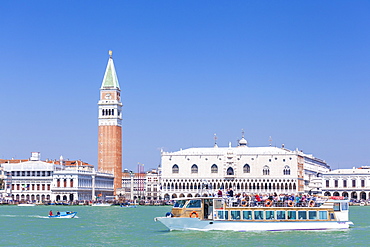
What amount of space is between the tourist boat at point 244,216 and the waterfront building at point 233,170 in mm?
89833

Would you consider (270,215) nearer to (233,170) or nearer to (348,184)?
(233,170)

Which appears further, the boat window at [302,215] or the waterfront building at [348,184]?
the waterfront building at [348,184]

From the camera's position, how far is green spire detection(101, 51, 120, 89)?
16162cm

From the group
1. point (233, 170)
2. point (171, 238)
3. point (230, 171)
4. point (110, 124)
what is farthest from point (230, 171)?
point (171, 238)

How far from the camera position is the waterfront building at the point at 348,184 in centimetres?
14862

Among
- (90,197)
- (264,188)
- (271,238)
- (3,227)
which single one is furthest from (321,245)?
(90,197)

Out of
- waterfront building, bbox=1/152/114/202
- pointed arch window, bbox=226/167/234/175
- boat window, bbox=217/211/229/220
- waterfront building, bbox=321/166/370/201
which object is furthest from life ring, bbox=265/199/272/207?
waterfront building, bbox=321/166/370/201

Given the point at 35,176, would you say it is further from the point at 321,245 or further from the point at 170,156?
the point at 321,245

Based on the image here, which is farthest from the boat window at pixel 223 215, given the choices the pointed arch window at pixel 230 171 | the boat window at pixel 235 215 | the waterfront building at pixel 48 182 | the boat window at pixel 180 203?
the waterfront building at pixel 48 182

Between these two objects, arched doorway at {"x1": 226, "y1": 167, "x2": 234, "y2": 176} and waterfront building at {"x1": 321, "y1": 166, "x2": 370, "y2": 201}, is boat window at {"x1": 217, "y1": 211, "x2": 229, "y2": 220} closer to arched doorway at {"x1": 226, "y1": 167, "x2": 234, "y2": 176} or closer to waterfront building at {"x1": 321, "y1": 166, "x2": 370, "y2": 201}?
arched doorway at {"x1": 226, "y1": 167, "x2": 234, "y2": 176}

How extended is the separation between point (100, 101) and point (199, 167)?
30.0 meters

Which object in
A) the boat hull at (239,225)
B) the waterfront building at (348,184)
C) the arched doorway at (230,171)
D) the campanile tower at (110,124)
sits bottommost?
the boat hull at (239,225)

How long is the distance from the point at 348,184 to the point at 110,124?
5157 centimetres

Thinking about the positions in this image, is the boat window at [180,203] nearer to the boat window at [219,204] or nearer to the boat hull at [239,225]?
the boat hull at [239,225]
